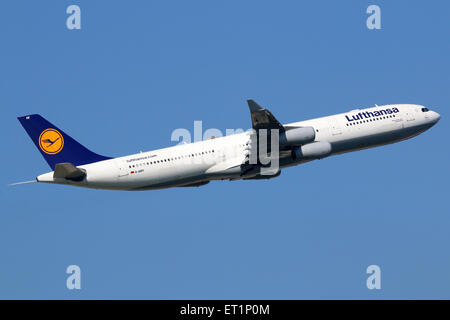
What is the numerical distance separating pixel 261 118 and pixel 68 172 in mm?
15598

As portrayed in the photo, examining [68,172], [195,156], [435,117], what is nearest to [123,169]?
[68,172]

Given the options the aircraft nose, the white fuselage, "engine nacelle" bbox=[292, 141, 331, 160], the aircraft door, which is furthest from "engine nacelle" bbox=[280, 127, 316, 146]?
the aircraft nose

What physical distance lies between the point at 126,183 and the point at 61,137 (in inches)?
266

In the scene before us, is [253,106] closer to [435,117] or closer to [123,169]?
[123,169]

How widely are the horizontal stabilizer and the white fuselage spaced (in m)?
0.39

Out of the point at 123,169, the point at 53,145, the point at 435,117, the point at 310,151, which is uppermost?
the point at 435,117

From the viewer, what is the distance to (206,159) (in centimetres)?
6381

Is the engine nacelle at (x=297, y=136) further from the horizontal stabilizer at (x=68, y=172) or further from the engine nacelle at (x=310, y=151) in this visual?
the horizontal stabilizer at (x=68, y=172)

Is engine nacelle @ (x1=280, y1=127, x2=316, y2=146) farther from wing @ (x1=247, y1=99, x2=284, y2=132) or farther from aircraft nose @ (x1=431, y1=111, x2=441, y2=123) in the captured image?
aircraft nose @ (x1=431, y1=111, x2=441, y2=123)

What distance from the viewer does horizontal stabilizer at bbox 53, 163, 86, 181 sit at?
61094 millimetres

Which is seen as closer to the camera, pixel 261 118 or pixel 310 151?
pixel 261 118
